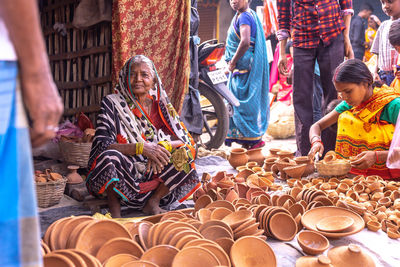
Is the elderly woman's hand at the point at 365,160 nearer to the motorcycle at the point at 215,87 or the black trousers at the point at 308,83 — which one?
the black trousers at the point at 308,83

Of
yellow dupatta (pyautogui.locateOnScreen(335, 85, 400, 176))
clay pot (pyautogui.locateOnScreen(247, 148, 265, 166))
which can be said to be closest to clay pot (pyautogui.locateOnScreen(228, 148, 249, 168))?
clay pot (pyautogui.locateOnScreen(247, 148, 265, 166))

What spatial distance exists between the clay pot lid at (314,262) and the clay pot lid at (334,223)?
0.42m

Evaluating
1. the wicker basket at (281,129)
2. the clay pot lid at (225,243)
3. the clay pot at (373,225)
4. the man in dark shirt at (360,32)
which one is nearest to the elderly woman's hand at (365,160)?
the clay pot at (373,225)

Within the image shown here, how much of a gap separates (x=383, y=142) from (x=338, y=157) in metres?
0.40

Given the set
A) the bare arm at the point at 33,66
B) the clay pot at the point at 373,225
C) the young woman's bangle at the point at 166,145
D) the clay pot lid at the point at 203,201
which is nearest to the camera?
the bare arm at the point at 33,66

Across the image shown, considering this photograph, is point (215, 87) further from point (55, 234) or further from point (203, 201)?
point (55, 234)

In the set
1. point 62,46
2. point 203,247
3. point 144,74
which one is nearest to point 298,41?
point 144,74

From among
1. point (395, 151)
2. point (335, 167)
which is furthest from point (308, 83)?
point (395, 151)

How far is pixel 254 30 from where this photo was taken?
4.97 metres

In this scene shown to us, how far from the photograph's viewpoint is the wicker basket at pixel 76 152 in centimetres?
357

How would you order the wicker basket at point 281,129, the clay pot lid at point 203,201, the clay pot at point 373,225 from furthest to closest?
the wicker basket at point 281,129
the clay pot lid at point 203,201
the clay pot at point 373,225

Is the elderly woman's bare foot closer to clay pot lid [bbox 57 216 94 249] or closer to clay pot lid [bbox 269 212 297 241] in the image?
clay pot lid [bbox 269 212 297 241]

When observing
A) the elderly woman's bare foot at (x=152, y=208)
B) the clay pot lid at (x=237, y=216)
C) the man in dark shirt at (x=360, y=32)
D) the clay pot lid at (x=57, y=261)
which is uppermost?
the man in dark shirt at (x=360, y=32)

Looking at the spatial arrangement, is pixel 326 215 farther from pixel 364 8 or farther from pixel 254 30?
pixel 364 8
